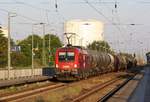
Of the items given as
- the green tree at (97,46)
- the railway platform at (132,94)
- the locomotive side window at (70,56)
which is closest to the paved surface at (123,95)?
the railway platform at (132,94)

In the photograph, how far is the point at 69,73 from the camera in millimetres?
43250

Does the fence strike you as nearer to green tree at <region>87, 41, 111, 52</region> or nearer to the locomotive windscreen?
the locomotive windscreen

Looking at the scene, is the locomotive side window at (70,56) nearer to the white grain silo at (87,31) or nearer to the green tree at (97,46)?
the green tree at (97,46)

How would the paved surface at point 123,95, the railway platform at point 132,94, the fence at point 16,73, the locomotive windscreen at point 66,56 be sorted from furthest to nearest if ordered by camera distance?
the fence at point 16,73
the locomotive windscreen at point 66,56
the paved surface at point 123,95
the railway platform at point 132,94

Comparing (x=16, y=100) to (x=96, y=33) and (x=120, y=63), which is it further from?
(x=96, y=33)

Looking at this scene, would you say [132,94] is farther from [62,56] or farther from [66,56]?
[62,56]

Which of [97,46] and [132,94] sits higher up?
[97,46]

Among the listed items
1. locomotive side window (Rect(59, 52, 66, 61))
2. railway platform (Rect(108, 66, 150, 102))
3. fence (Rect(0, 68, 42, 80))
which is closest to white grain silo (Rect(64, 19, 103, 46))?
fence (Rect(0, 68, 42, 80))

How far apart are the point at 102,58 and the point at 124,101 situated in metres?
39.8

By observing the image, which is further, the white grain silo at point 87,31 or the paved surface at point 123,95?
the white grain silo at point 87,31

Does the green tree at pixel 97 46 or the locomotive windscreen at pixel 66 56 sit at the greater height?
the green tree at pixel 97 46

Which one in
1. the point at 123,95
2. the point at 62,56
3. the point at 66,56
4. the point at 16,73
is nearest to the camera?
the point at 123,95

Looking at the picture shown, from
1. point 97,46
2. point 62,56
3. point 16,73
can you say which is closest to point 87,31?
point 97,46

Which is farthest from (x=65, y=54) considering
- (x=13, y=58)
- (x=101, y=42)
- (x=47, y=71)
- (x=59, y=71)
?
(x=101, y=42)
